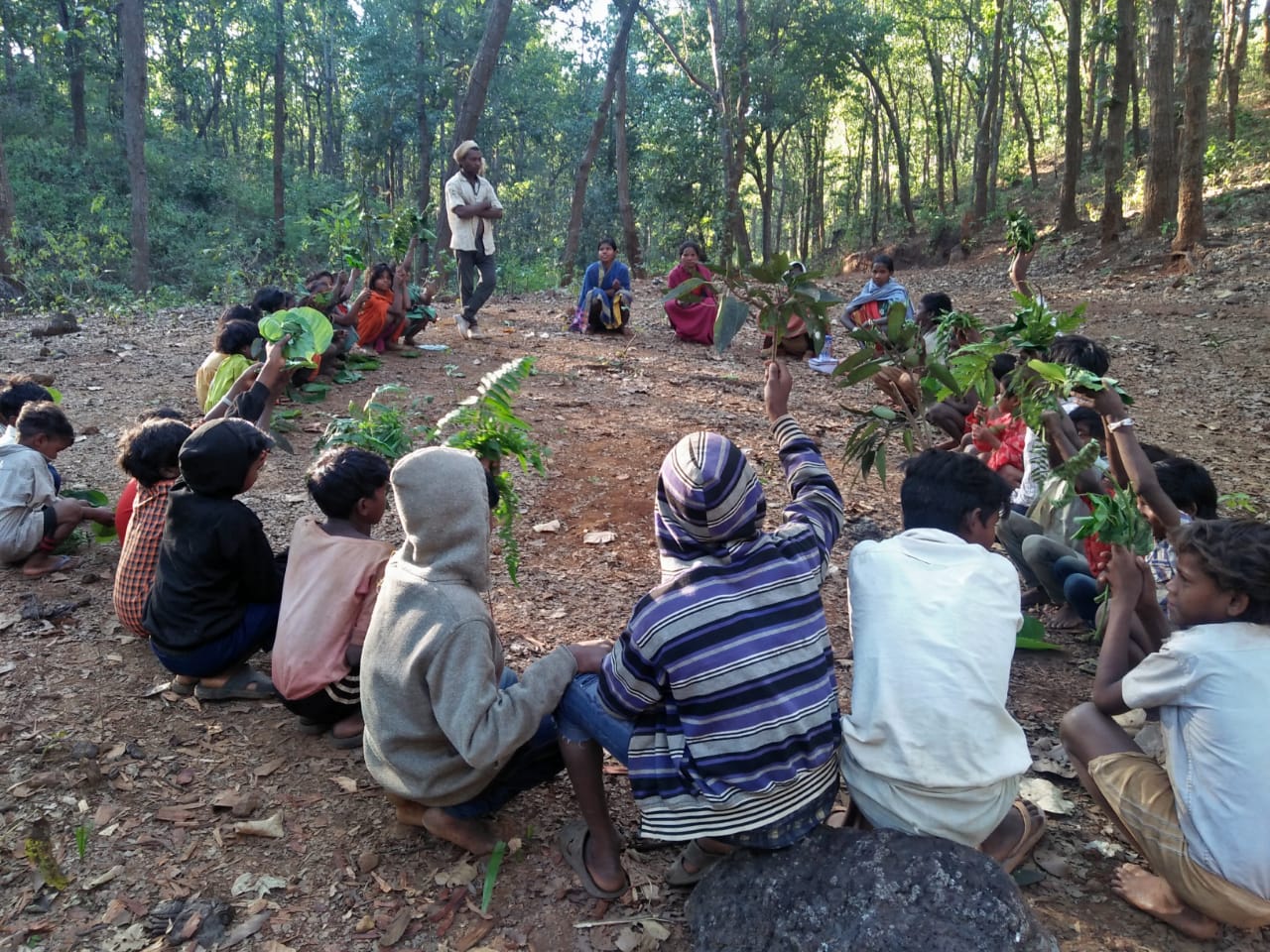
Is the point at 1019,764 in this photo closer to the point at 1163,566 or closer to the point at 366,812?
the point at 1163,566

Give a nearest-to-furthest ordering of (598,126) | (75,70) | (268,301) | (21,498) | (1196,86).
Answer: (21,498) < (268,301) < (1196,86) < (598,126) < (75,70)

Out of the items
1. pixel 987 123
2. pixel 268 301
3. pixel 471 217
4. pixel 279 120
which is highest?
pixel 279 120

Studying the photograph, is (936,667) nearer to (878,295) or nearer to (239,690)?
(239,690)

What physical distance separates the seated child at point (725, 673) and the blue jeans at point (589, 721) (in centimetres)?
3

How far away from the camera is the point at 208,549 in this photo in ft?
9.97

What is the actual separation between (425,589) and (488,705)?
0.35 m

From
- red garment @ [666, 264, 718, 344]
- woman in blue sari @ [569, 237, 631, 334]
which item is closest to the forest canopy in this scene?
woman in blue sari @ [569, 237, 631, 334]

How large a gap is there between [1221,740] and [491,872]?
195 cm

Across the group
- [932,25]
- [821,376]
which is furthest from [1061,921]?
[932,25]

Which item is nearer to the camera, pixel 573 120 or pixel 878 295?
pixel 878 295

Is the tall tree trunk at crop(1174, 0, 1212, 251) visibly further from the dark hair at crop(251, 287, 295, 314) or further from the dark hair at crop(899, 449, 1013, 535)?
the dark hair at crop(251, 287, 295, 314)

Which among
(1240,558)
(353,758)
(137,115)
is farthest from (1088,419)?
(137,115)

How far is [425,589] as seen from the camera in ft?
7.50

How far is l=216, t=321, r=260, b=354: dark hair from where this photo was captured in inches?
213
